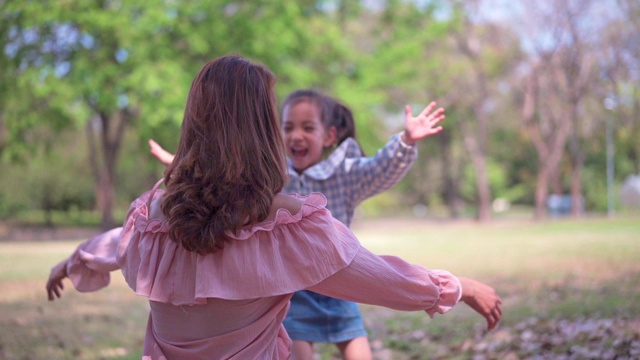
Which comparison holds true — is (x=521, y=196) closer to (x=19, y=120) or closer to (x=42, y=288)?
(x=19, y=120)

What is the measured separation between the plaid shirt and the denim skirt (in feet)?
1.60

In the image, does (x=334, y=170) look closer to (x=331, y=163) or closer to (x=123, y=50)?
(x=331, y=163)

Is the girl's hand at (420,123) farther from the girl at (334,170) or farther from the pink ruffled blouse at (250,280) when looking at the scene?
the pink ruffled blouse at (250,280)

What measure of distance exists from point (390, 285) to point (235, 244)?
1.65ft

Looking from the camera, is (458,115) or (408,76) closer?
(408,76)

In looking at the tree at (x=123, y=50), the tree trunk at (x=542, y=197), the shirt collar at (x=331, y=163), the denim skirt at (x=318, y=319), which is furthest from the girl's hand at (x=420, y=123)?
the tree trunk at (x=542, y=197)

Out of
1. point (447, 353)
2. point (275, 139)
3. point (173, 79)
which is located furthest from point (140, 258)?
point (173, 79)

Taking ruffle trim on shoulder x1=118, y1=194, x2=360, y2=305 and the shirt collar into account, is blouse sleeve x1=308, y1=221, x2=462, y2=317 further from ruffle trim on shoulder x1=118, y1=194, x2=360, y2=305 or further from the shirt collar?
the shirt collar

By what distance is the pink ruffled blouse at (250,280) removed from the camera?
2.09m

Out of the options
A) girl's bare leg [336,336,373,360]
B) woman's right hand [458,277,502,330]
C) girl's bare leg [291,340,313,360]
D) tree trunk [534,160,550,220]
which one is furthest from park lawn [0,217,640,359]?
tree trunk [534,160,550,220]

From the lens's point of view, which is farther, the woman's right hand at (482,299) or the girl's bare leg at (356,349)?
the girl's bare leg at (356,349)

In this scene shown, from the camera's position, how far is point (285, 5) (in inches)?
961

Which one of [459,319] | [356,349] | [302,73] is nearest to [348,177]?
[356,349]

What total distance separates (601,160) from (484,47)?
1602cm
